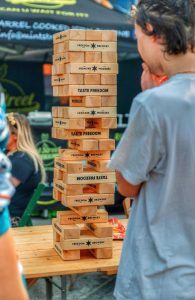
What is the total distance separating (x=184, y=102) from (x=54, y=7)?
4143mm

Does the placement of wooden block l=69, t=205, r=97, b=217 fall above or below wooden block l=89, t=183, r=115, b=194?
below

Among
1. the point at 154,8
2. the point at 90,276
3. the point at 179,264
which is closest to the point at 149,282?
the point at 179,264

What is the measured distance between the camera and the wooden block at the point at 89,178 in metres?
3.21

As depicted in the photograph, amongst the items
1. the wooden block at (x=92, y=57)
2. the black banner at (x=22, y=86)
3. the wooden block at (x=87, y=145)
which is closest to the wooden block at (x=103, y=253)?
the wooden block at (x=87, y=145)

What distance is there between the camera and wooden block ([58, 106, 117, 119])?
3.18 meters

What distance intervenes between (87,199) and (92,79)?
0.71 m

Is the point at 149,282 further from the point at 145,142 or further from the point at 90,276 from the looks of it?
the point at 90,276

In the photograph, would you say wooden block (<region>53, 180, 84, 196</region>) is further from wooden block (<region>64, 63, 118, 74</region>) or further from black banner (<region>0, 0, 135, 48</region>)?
black banner (<region>0, 0, 135, 48</region>)

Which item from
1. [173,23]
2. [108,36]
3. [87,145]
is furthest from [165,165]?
[108,36]

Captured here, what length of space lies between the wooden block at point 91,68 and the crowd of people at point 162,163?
1.34 m

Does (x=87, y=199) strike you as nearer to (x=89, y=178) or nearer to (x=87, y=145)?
(x=89, y=178)

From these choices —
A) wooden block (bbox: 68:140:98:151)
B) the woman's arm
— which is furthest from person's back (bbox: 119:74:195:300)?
wooden block (bbox: 68:140:98:151)

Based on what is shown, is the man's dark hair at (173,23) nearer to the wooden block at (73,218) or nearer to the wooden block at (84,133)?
the wooden block at (84,133)

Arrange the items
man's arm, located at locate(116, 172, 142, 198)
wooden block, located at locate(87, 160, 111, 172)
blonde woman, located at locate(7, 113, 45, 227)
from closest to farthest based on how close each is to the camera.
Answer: man's arm, located at locate(116, 172, 142, 198) < wooden block, located at locate(87, 160, 111, 172) < blonde woman, located at locate(7, 113, 45, 227)
